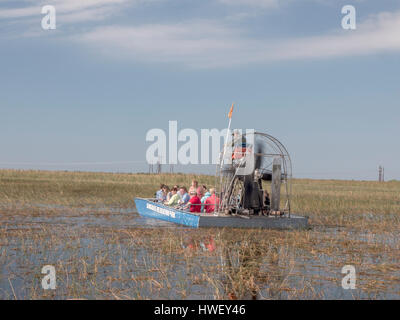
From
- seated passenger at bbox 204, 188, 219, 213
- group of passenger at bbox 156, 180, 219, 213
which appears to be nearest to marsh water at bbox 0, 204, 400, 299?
group of passenger at bbox 156, 180, 219, 213

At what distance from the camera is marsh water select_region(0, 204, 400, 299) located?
915 centimetres

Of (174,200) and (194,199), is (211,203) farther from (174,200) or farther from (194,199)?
(174,200)

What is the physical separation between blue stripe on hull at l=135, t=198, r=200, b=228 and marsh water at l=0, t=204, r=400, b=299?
0.47m

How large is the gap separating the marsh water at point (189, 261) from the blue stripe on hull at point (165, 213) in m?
0.47

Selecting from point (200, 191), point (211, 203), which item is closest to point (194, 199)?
point (211, 203)

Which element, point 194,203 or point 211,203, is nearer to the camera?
point 194,203

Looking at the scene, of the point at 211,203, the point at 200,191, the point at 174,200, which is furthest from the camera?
the point at 200,191

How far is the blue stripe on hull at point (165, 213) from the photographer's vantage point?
18.6m

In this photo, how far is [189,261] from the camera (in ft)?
38.7

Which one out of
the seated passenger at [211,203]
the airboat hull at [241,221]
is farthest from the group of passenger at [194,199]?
the airboat hull at [241,221]

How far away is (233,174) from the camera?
19.0 metres

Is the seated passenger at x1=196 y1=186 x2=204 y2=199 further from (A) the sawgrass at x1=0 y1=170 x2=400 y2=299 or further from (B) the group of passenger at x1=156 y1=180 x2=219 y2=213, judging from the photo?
(A) the sawgrass at x1=0 y1=170 x2=400 y2=299

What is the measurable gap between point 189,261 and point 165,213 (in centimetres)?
952
